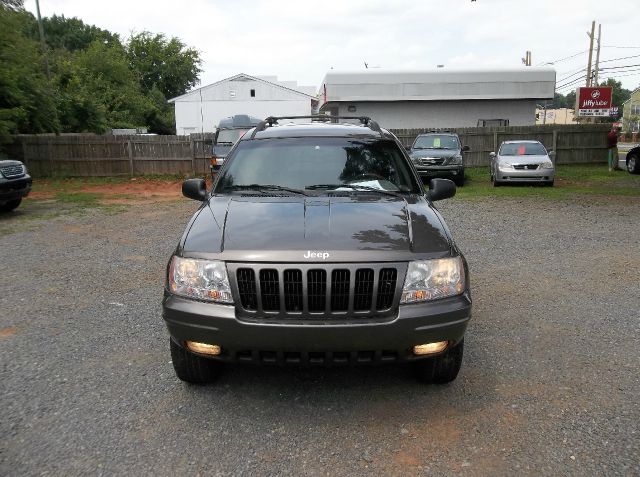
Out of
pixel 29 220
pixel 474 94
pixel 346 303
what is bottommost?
pixel 29 220

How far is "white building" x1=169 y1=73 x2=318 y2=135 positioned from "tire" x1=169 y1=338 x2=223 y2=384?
1734 inches

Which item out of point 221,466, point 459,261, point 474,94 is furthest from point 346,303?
point 474,94

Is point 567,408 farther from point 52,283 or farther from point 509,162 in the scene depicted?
point 509,162

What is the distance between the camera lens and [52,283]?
249 inches

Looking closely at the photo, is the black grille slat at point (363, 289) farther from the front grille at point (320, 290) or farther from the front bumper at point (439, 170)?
the front bumper at point (439, 170)

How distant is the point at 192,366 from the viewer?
3.43 meters

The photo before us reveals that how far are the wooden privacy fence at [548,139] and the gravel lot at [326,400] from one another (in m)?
16.7

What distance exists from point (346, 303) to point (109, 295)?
147 inches

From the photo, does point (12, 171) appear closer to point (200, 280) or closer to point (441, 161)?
point (200, 280)

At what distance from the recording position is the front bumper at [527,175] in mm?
15852

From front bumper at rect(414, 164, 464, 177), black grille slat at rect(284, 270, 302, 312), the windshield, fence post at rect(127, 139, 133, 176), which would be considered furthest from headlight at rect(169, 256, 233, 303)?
fence post at rect(127, 139, 133, 176)

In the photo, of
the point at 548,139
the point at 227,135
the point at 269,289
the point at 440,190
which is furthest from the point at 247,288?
the point at 548,139

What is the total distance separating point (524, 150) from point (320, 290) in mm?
15149

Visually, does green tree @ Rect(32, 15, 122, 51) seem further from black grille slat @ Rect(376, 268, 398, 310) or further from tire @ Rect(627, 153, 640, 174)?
black grille slat @ Rect(376, 268, 398, 310)
